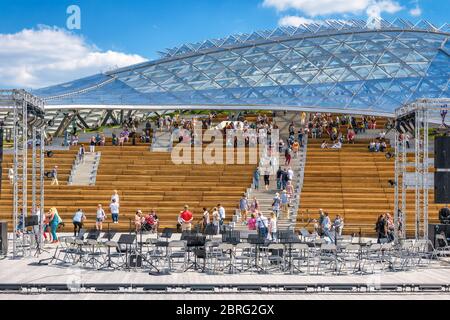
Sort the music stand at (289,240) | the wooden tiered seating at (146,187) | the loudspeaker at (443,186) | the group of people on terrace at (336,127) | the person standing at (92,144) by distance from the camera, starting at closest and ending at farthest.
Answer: the music stand at (289,240) → the loudspeaker at (443,186) → the wooden tiered seating at (146,187) → the person standing at (92,144) → the group of people on terrace at (336,127)

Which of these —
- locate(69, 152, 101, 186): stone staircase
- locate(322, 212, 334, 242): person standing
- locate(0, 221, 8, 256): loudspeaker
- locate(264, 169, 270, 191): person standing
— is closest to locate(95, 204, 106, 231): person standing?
locate(69, 152, 101, 186): stone staircase

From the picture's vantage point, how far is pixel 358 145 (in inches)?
1442

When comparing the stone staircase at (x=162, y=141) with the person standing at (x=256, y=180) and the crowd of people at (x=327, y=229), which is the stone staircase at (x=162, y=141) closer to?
the person standing at (x=256, y=180)

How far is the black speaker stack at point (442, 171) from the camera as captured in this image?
21031 millimetres

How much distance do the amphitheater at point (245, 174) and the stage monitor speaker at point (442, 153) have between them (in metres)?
2.19

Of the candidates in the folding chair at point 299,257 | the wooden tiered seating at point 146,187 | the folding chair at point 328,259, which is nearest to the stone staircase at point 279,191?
the wooden tiered seating at point 146,187

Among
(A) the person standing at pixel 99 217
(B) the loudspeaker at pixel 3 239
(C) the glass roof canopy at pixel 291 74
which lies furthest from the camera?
(C) the glass roof canopy at pixel 291 74

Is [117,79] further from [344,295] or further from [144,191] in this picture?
[344,295]

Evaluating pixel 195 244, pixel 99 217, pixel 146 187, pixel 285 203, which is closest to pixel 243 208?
pixel 285 203

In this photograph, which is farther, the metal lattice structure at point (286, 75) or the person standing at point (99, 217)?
the metal lattice structure at point (286, 75)

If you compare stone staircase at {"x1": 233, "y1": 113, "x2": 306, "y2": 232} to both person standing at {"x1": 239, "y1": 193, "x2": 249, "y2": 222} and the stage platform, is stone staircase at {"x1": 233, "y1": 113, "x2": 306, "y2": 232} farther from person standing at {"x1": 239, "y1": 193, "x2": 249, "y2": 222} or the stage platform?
the stage platform

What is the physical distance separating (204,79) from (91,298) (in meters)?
31.9

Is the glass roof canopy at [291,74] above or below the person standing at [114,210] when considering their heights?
above
